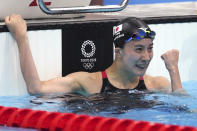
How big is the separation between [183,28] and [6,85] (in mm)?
1607

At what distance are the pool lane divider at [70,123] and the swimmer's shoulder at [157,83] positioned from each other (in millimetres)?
1416

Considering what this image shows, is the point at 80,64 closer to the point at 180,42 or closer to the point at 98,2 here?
the point at 180,42

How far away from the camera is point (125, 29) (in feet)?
13.9

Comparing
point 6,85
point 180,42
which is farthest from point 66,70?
point 180,42

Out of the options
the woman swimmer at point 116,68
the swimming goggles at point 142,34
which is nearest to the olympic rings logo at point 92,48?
the woman swimmer at point 116,68

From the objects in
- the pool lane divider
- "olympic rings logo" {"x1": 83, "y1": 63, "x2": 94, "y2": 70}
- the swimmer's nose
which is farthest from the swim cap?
the pool lane divider

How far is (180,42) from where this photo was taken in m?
4.88

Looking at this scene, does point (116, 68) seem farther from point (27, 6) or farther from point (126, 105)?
point (27, 6)

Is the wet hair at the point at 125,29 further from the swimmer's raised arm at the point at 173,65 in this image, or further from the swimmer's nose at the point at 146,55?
the swimmer's raised arm at the point at 173,65

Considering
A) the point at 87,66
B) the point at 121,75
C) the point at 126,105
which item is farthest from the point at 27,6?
the point at 126,105

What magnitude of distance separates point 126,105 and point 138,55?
1.34ft

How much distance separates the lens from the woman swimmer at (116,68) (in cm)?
414

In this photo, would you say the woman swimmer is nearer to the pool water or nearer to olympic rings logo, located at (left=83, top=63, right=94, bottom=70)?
the pool water

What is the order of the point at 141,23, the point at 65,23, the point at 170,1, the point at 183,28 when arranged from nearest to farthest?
the point at 141,23, the point at 65,23, the point at 183,28, the point at 170,1
